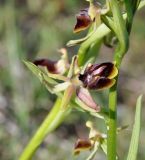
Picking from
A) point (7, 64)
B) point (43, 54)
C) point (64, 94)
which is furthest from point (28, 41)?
point (64, 94)

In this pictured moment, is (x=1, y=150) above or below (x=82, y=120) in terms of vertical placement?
above

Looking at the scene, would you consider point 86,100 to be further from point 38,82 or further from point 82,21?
point 38,82

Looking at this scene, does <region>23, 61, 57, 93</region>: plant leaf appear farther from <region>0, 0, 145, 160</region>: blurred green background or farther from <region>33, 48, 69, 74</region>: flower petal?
<region>0, 0, 145, 160</region>: blurred green background

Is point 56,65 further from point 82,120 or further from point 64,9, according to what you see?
point 64,9

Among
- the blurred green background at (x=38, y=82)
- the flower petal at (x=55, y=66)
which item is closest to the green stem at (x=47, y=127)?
the flower petal at (x=55, y=66)

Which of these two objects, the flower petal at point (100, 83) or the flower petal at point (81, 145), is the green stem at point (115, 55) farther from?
the flower petal at point (81, 145)

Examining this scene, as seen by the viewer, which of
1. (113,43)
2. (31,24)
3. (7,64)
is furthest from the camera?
(31,24)

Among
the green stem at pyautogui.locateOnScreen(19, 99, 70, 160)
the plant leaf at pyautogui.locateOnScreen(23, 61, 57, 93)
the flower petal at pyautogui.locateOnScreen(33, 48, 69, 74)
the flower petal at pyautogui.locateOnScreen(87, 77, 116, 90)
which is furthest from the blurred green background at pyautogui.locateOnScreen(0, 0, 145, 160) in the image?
the flower petal at pyautogui.locateOnScreen(87, 77, 116, 90)
